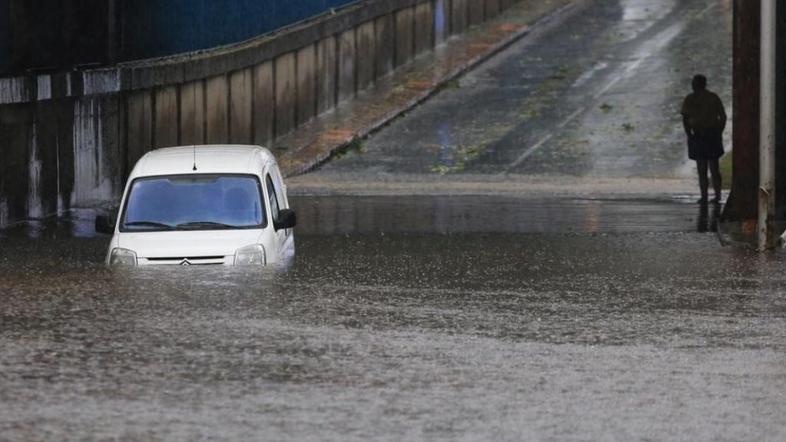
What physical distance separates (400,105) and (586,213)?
38.8ft

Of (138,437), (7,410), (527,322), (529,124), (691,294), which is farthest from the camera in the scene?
(529,124)

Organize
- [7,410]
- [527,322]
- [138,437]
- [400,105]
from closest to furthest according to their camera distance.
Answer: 1. [138,437]
2. [7,410]
3. [527,322]
4. [400,105]

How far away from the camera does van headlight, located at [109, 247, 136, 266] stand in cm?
1600

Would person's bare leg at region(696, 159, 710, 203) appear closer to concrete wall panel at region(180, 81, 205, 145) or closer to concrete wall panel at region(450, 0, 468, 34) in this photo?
concrete wall panel at region(180, 81, 205, 145)

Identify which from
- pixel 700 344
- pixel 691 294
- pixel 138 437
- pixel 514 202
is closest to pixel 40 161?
pixel 514 202

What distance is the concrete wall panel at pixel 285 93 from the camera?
3259 cm

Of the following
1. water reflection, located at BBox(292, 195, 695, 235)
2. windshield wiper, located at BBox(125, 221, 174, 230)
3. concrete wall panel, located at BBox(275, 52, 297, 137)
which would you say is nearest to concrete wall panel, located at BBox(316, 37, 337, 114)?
concrete wall panel, located at BBox(275, 52, 297, 137)

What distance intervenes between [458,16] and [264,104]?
487 inches

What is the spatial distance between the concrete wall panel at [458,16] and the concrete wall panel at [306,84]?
902cm

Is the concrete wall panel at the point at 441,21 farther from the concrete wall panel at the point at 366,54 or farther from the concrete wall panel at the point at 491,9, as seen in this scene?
the concrete wall panel at the point at 366,54

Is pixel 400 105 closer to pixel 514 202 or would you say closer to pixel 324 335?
pixel 514 202

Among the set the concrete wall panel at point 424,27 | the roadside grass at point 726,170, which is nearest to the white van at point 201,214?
the roadside grass at point 726,170

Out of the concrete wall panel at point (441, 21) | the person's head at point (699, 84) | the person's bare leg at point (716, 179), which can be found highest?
the concrete wall panel at point (441, 21)

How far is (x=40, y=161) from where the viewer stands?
23.8m
